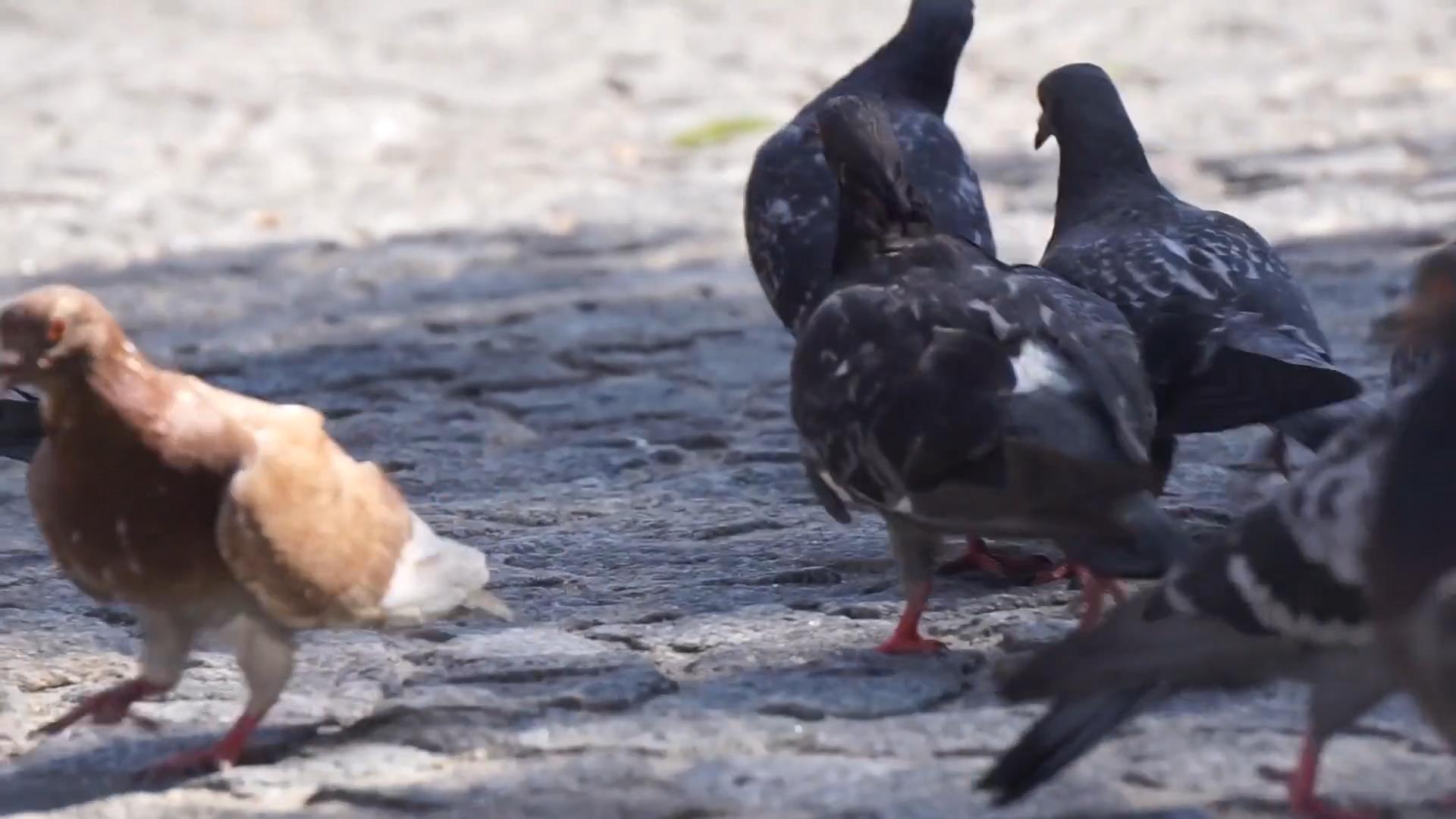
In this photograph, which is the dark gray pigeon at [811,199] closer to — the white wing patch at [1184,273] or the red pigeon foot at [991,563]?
the white wing patch at [1184,273]

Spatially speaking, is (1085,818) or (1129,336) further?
(1129,336)

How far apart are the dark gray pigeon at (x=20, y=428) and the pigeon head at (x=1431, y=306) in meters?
2.38

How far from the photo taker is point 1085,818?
10.4 feet

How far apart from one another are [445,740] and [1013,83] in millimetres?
8546

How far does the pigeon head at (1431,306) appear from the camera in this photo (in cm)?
322

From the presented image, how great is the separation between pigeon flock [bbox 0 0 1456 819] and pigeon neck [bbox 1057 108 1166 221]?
22.9 inches

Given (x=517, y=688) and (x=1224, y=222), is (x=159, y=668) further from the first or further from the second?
(x=1224, y=222)

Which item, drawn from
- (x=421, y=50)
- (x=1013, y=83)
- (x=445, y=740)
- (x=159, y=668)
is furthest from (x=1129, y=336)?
(x=421, y=50)

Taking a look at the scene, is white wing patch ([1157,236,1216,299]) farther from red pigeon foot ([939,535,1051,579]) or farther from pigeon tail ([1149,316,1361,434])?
red pigeon foot ([939,535,1051,579])

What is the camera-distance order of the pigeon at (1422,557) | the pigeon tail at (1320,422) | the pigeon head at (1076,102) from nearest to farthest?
the pigeon at (1422,557) → the pigeon tail at (1320,422) → the pigeon head at (1076,102)

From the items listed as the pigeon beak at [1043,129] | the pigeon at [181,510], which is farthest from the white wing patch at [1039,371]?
the pigeon beak at [1043,129]

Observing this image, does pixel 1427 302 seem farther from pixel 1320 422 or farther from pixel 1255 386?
pixel 1320 422

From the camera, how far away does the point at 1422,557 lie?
2.92 meters

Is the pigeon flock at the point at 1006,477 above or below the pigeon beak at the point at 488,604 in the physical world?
above
